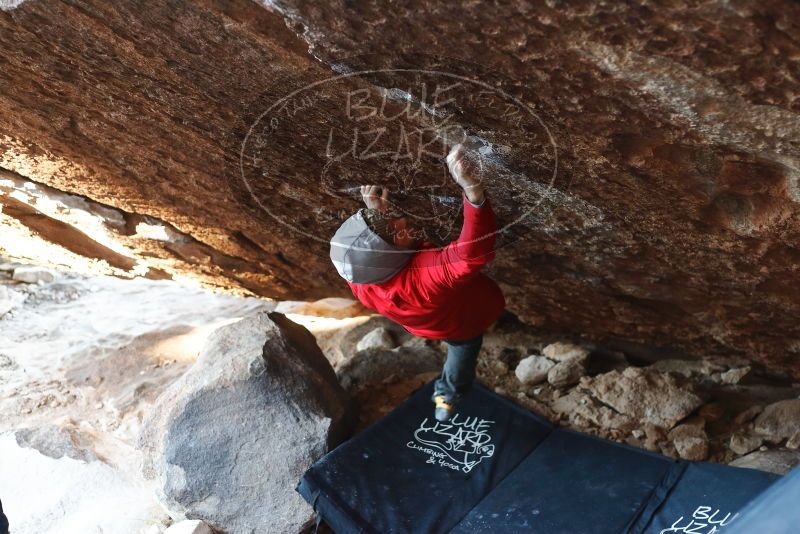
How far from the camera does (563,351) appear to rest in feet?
11.2

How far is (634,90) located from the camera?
150 cm

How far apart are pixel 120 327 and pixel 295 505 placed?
2.19 m

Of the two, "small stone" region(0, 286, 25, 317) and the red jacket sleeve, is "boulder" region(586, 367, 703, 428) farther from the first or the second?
"small stone" region(0, 286, 25, 317)

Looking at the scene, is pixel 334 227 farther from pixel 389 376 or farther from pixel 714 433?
pixel 714 433

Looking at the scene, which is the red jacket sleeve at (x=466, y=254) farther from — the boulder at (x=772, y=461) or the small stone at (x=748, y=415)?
the small stone at (x=748, y=415)

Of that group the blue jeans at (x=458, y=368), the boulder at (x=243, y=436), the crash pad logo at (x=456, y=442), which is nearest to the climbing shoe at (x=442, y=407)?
the blue jeans at (x=458, y=368)

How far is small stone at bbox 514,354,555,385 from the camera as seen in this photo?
336 centimetres

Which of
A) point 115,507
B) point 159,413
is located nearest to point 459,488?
point 159,413

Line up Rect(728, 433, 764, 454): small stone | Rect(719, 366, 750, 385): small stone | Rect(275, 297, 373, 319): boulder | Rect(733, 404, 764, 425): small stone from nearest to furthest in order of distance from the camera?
Rect(728, 433, 764, 454): small stone < Rect(733, 404, 764, 425): small stone < Rect(719, 366, 750, 385): small stone < Rect(275, 297, 373, 319): boulder

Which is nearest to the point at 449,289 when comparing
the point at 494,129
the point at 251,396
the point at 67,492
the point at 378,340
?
the point at 494,129

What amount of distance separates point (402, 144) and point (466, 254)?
1.36 ft

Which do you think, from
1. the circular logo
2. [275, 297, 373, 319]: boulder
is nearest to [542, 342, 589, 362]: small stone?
the circular logo

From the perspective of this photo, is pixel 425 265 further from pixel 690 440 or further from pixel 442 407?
pixel 690 440

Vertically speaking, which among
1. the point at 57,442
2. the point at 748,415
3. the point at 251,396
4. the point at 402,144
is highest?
the point at 402,144
